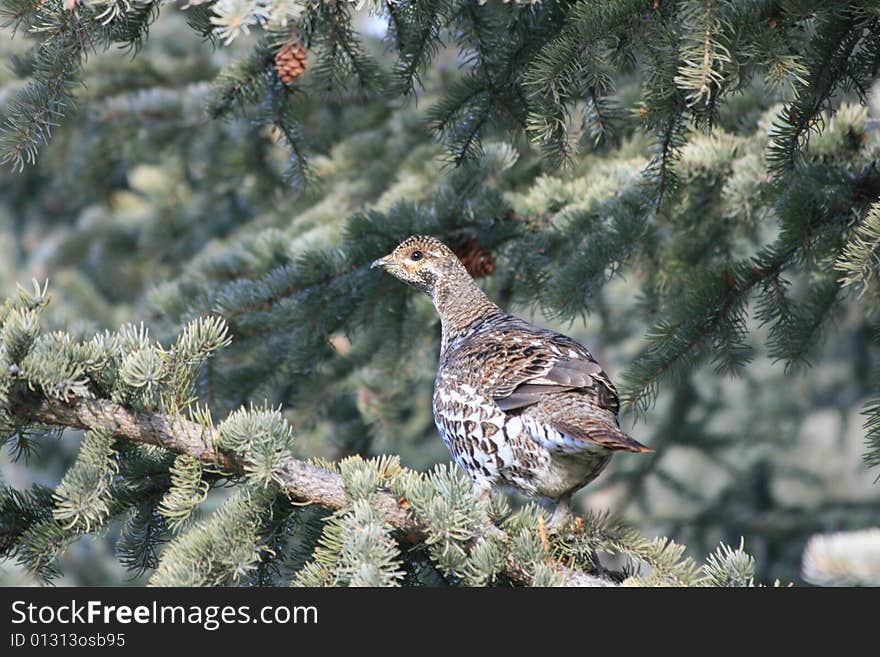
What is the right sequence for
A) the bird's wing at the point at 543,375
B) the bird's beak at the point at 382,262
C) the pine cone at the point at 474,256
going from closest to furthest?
the bird's wing at the point at 543,375 < the bird's beak at the point at 382,262 < the pine cone at the point at 474,256

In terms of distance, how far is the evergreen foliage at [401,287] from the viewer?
2344 mm

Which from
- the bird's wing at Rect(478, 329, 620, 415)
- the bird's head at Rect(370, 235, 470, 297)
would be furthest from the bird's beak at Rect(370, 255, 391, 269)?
the bird's wing at Rect(478, 329, 620, 415)

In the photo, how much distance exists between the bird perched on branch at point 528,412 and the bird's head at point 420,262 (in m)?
0.43

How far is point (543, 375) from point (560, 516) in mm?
513

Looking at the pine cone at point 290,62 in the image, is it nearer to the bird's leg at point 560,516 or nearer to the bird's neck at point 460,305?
the bird's neck at point 460,305

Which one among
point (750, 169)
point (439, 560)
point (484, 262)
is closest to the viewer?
point (439, 560)

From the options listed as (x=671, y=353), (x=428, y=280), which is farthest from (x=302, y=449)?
(x=671, y=353)

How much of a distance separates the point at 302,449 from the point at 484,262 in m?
1.41

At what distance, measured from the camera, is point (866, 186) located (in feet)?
11.3

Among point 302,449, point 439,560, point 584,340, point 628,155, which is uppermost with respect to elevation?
point 584,340

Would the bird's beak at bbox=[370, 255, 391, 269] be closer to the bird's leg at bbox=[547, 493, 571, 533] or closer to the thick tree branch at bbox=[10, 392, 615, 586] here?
the bird's leg at bbox=[547, 493, 571, 533]

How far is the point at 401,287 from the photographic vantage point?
14.1 feet

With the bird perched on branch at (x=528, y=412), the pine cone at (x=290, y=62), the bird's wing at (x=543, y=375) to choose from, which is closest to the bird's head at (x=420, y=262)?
the bird perched on branch at (x=528, y=412)

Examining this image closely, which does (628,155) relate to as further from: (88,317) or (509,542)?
(88,317)
